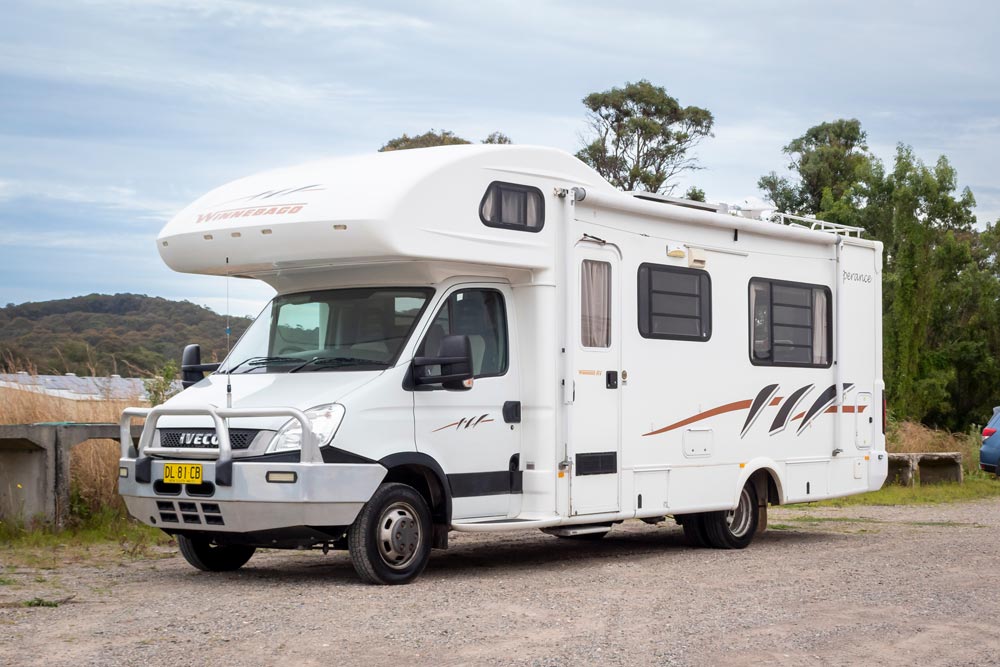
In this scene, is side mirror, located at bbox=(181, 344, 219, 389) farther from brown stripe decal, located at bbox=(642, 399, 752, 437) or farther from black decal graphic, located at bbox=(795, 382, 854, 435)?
black decal graphic, located at bbox=(795, 382, 854, 435)

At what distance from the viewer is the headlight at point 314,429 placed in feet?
28.3

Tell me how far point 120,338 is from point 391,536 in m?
8.90

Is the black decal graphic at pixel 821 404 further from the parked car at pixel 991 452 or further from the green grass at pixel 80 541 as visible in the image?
the parked car at pixel 991 452

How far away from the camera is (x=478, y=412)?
9805 mm

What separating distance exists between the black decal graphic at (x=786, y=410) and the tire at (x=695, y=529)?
→ 1.09 m

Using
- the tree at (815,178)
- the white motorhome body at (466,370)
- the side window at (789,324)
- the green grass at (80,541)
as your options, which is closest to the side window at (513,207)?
the white motorhome body at (466,370)

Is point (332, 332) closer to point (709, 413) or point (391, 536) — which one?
point (391, 536)

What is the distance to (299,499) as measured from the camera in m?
8.48

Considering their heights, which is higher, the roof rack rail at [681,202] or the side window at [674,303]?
the roof rack rail at [681,202]

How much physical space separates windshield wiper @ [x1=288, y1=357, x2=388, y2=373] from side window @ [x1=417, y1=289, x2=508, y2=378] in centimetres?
50

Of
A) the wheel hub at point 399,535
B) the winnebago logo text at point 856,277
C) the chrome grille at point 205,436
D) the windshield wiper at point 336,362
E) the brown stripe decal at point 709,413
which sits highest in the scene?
the winnebago logo text at point 856,277

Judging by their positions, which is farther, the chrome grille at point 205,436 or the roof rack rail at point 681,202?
the roof rack rail at point 681,202

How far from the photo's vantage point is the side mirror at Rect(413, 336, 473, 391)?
9211mm

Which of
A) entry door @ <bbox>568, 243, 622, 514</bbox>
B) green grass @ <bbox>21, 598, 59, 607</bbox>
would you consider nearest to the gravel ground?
green grass @ <bbox>21, 598, 59, 607</bbox>
